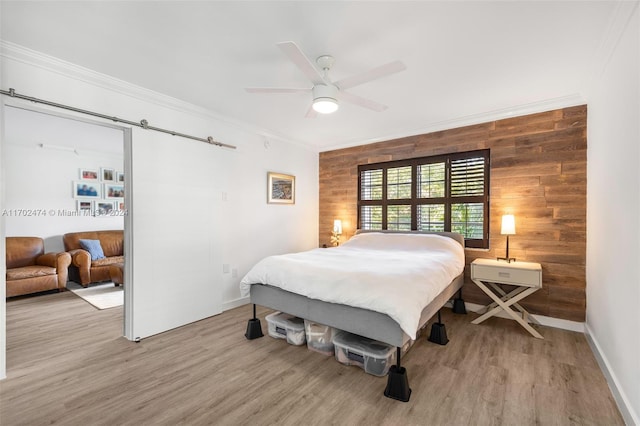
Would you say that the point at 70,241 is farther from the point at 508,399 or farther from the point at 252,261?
the point at 508,399

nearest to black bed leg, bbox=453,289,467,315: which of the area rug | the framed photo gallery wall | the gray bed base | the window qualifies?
the window

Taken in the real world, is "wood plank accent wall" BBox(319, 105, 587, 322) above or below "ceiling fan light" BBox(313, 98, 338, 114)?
below

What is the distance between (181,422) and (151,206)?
2050 mm

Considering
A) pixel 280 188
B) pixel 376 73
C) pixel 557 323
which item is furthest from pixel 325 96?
pixel 557 323

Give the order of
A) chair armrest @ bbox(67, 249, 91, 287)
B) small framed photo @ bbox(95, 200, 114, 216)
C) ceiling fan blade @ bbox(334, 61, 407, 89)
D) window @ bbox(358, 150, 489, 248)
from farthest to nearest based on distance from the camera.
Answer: small framed photo @ bbox(95, 200, 114, 216)
chair armrest @ bbox(67, 249, 91, 287)
window @ bbox(358, 150, 489, 248)
ceiling fan blade @ bbox(334, 61, 407, 89)

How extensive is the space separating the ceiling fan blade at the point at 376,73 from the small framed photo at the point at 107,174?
18.1ft

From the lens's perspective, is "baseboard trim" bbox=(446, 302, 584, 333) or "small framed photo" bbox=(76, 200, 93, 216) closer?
"baseboard trim" bbox=(446, 302, 584, 333)

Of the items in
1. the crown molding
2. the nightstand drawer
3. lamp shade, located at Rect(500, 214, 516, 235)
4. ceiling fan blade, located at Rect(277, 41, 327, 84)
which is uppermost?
the crown molding

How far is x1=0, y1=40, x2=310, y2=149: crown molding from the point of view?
219cm

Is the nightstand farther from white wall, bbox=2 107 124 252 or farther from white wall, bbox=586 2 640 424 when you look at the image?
white wall, bbox=2 107 124 252

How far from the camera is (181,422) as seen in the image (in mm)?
1728

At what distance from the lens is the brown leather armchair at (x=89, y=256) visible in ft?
15.2

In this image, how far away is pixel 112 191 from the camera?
18.9 ft

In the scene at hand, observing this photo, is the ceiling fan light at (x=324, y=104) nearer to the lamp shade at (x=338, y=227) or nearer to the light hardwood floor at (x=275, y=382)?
the light hardwood floor at (x=275, y=382)
